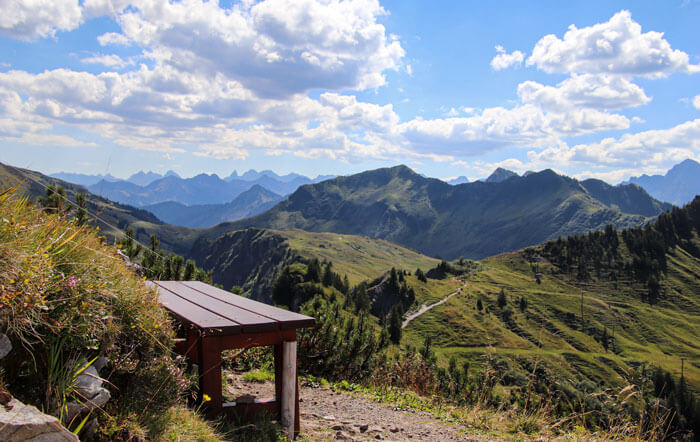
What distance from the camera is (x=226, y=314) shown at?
18.4 feet

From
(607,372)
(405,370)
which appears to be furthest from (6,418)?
(607,372)

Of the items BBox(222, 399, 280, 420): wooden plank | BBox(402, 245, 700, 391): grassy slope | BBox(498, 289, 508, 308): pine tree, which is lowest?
BBox(402, 245, 700, 391): grassy slope

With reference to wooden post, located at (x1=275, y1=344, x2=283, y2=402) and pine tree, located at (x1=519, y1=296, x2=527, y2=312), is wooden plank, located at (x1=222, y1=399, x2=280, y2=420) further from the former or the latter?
pine tree, located at (x1=519, y1=296, x2=527, y2=312)

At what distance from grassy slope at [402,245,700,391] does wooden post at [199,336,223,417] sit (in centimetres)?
8782

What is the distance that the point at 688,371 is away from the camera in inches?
4390

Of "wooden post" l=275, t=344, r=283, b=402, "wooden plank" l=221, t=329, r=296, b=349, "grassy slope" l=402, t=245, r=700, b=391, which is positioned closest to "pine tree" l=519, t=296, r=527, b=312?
"grassy slope" l=402, t=245, r=700, b=391

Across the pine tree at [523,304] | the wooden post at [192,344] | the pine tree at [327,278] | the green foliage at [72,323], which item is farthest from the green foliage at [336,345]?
the pine tree at [523,304]

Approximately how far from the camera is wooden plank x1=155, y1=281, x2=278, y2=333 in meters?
5.15

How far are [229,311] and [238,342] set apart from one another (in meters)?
0.69

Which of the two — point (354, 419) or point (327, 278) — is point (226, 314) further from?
point (327, 278)

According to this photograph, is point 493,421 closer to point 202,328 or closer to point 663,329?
point 202,328

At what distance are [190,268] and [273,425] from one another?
1000cm

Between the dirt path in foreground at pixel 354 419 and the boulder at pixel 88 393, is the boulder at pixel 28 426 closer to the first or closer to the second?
the boulder at pixel 88 393

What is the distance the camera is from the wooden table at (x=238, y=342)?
514 centimetres
